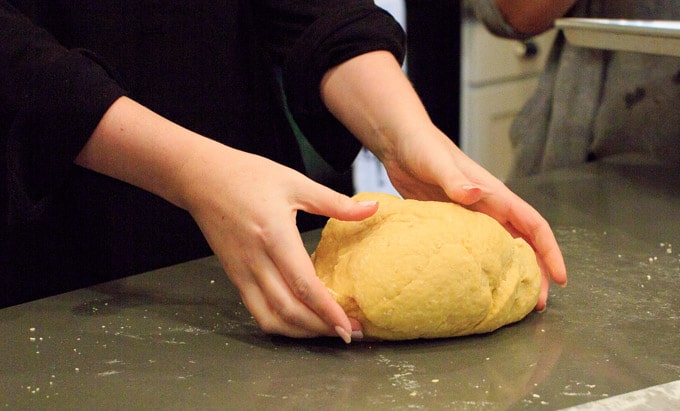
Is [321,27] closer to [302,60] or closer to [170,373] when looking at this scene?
[302,60]

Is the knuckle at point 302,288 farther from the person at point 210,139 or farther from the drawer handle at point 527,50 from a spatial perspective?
the drawer handle at point 527,50

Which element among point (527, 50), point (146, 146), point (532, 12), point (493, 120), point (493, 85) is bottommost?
point (493, 120)

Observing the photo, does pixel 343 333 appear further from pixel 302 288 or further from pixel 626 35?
pixel 626 35

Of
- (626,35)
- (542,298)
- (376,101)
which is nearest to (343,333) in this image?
(542,298)

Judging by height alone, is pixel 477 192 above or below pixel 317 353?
above

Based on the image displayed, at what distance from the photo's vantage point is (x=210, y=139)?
1006 millimetres

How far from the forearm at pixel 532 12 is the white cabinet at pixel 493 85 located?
1173 mm

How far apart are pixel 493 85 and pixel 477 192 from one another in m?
2.06

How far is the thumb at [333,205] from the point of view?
2.80ft

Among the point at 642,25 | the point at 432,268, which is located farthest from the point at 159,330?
the point at 642,25

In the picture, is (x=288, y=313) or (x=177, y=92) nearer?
(x=288, y=313)

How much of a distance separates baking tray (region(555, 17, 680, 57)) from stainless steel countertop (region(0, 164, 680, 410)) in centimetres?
33

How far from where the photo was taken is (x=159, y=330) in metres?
0.95

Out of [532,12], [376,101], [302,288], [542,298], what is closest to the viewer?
[302,288]
